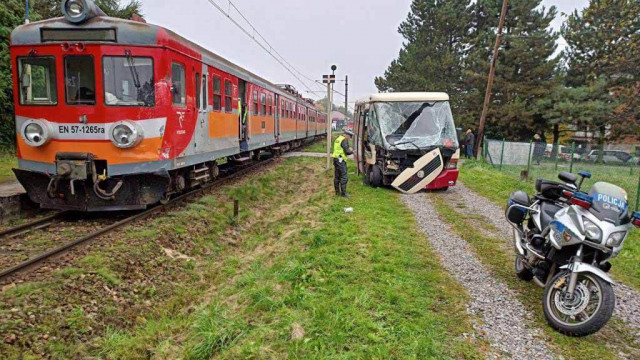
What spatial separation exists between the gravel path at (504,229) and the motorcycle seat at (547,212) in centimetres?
112

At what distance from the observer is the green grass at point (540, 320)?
11.5 ft

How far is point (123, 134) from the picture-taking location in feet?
23.3

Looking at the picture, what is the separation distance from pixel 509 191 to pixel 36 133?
11186 mm

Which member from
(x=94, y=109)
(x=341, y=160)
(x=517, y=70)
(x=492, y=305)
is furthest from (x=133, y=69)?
(x=517, y=70)

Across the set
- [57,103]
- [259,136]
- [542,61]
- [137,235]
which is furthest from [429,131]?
[542,61]

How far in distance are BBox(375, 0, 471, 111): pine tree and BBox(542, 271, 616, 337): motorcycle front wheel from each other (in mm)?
30886

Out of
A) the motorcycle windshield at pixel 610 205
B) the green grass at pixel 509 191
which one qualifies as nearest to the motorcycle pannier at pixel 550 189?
the motorcycle windshield at pixel 610 205

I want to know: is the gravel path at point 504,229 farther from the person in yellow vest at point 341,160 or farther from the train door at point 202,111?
the train door at point 202,111

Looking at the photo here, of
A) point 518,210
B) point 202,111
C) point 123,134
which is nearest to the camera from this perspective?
point 518,210

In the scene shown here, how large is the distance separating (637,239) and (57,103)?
10387 mm

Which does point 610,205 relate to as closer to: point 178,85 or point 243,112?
point 178,85

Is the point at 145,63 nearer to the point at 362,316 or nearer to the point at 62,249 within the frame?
the point at 62,249

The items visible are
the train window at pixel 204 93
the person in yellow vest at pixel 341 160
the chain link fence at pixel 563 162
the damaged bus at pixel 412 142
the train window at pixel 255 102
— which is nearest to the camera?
the train window at pixel 204 93

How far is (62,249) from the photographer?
5754mm
